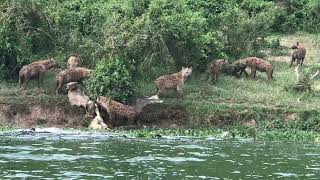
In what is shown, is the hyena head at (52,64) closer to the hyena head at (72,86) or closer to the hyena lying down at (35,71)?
the hyena lying down at (35,71)

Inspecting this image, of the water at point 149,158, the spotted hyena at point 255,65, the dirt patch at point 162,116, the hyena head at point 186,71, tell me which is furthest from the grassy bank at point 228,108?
the water at point 149,158

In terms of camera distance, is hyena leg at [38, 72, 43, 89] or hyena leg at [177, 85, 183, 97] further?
hyena leg at [38, 72, 43, 89]

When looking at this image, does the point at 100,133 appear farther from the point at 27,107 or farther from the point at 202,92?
the point at 202,92

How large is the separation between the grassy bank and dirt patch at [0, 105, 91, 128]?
29 cm

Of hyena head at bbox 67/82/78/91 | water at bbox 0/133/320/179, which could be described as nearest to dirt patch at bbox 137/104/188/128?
hyena head at bbox 67/82/78/91

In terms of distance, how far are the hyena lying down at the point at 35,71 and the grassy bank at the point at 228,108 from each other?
0.49 metres

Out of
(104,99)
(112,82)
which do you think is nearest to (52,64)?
(112,82)

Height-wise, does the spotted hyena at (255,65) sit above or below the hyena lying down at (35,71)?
above

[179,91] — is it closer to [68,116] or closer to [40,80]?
[68,116]

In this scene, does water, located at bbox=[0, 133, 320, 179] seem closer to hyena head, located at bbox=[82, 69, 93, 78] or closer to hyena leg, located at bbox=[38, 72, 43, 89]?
hyena head, located at bbox=[82, 69, 93, 78]

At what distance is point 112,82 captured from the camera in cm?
2777

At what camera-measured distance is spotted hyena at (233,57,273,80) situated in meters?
31.8

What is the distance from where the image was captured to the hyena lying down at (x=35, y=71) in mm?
29703

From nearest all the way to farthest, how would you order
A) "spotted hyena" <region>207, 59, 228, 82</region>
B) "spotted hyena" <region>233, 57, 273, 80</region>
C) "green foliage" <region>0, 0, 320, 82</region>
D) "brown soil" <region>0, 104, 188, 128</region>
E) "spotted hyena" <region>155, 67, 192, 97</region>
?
"brown soil" <region>0, 104, 188, 128</region>
"spotted hyena" <region>155, 67, 192, 97</region>
"green foliage" <region>0, 0, 320, 82</region>
"spotted hyena" <region>207, 59, 228, 82</region>
"spotted hyena" <region>233, 57, 273, 80</region>
